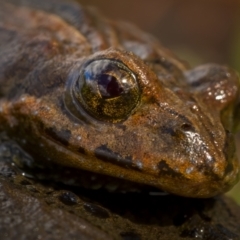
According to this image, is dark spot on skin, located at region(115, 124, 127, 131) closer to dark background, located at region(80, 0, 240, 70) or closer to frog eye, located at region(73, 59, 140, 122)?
Answer: frog eye, located at region(73, 59, 140, 122)

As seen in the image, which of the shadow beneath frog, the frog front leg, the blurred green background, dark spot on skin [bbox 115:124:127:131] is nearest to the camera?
the shadow beneath frog

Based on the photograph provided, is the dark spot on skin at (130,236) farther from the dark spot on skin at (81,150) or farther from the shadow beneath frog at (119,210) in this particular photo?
the dark spot on skin at (81,150)

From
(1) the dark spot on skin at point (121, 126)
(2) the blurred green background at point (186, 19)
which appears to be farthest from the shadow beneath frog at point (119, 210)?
(2) the blurred green background at point (186, 19)

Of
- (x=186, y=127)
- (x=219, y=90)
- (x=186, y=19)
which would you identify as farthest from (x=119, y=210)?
(x=186, y=19)

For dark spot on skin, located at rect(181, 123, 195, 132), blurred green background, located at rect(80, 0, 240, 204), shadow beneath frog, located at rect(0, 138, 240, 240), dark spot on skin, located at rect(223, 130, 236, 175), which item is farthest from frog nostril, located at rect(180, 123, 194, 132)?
blurred green background, located at rect(80, 0, 240, 204)

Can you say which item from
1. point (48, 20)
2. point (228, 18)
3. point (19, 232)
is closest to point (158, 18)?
point (228, 18)
